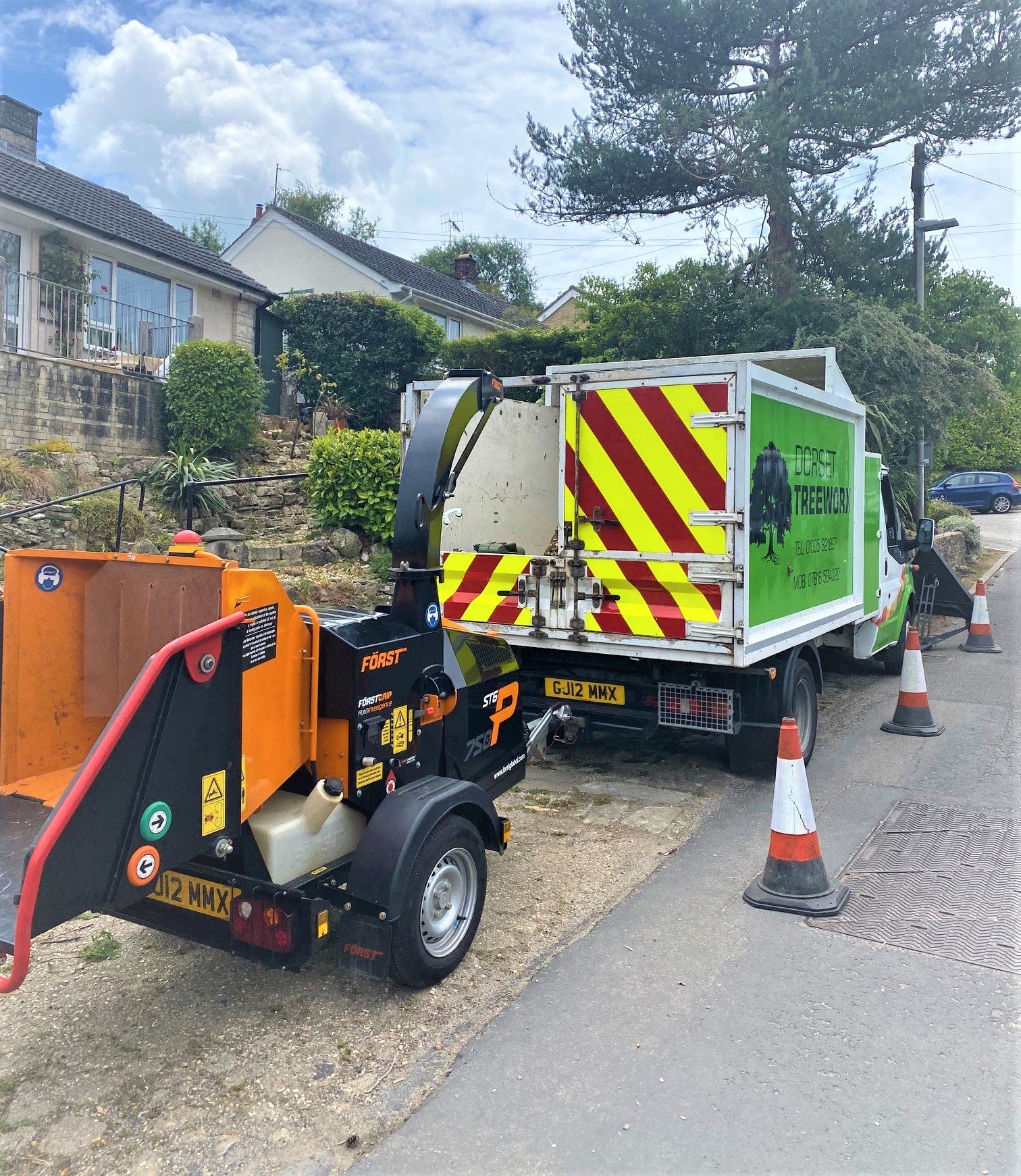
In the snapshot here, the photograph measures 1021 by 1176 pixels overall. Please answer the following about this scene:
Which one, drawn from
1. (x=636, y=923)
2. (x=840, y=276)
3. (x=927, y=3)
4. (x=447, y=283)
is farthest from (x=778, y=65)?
(x=447, y=283)

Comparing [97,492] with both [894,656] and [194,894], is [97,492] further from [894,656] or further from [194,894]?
[894,656]

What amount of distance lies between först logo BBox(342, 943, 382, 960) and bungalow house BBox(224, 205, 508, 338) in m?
24.5

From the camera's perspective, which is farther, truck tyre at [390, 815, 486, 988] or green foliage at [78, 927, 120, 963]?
green foliage at [78, 927, 120, 963]

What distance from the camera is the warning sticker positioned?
2.93 metres

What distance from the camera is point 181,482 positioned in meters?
12.6

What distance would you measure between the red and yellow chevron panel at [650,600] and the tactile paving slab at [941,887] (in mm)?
1620

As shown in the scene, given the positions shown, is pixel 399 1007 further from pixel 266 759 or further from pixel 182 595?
pixel 182 595

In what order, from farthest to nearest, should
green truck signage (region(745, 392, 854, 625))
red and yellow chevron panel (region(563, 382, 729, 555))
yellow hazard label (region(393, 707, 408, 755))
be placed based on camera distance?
green truck signage (region(745, 392, 854, 625))
red and yellow chevron panel (region(563, 382, 729, 555))
yellow hazard label (region(393, 707, 408, 755))

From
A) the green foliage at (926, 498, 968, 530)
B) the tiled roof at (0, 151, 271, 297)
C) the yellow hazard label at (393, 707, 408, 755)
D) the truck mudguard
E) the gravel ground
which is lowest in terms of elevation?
the gravel ground

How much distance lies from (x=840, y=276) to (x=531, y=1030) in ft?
51.7

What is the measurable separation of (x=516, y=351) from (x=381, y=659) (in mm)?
20359

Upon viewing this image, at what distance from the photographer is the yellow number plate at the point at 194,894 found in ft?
10.4

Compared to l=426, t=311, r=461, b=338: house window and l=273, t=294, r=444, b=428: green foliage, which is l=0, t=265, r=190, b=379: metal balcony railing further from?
l=426, t=311, r=461, b=338: house window

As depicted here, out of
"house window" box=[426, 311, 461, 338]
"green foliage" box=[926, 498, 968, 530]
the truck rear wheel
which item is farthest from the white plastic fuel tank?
"house window" box=[426, 311, 461, 338]
